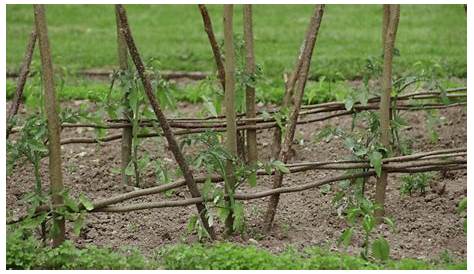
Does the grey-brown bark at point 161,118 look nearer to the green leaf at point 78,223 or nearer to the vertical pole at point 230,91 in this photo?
the vertical pole at point 230,91

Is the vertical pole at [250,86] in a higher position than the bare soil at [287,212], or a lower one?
higher

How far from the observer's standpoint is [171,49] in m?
9.62

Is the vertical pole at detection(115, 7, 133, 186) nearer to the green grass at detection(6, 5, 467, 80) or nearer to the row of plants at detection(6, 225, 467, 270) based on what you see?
the row of plants at detection(6, 225, 467, 270)

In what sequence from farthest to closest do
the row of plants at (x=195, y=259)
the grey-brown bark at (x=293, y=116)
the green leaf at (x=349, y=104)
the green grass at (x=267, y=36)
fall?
the green grass at (x=267, y=36)
the green leaf at (x=349, y=104)
the grey-brown bark at (x=293, y=116)
the row of plants at (x=195, y=259)

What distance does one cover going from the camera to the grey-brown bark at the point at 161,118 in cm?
482

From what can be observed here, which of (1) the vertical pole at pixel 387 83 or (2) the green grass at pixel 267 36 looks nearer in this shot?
(1) the vertical pole at pixel 387 83

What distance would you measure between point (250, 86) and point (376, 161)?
1.11m

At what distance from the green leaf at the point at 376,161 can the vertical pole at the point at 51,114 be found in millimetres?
1545

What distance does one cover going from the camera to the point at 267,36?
10.1 meters

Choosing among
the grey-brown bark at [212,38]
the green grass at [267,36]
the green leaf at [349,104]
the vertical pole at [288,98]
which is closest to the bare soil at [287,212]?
the vertical pole at [288,98]

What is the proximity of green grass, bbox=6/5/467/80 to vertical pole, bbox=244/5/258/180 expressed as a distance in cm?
238

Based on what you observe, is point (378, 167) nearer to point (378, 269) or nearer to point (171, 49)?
point (378, 269)

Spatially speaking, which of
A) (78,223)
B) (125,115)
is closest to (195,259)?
(78,223)

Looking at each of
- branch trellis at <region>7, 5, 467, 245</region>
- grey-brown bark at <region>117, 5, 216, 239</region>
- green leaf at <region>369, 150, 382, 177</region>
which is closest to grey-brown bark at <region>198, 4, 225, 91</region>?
branch trellis at <region>7, 5, 467, 245</region>
